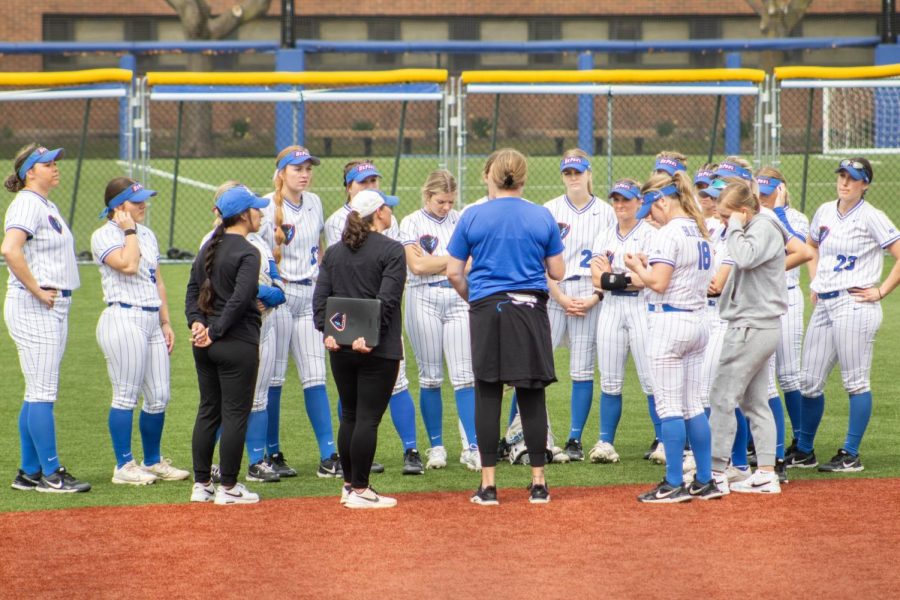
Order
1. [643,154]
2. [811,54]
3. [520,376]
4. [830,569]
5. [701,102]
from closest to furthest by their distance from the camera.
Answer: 1. [830,569]
2. [520,376]
3. [643,154]
4. [701,102]
5. [811,54]

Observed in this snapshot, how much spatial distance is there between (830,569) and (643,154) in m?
24.3

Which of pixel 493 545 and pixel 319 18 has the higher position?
pixel 319 18

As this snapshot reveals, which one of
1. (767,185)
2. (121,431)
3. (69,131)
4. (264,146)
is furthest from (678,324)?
(69,131)

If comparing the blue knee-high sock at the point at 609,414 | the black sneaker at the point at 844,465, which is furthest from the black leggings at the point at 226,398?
the black sneaker at the point at 844,465

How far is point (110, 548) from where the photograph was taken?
629cm

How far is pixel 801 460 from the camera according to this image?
8047 mm

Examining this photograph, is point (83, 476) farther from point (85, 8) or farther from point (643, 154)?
point (85, 8)

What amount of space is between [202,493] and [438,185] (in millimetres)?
2318

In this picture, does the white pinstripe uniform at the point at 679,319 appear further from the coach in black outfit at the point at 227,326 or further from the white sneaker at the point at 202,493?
the white sneaker at the point at 202,493

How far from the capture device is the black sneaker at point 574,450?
8.27m

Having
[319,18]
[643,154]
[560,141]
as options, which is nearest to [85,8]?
[319,18]

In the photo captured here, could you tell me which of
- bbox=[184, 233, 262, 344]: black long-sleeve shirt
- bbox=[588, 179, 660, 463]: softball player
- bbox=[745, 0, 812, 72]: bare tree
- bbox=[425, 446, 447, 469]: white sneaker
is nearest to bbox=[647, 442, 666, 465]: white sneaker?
bbox=[588, 179, 660, 463]: softball player

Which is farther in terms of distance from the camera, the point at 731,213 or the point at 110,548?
the point at 731,213

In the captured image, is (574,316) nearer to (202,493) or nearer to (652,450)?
(652,450)
